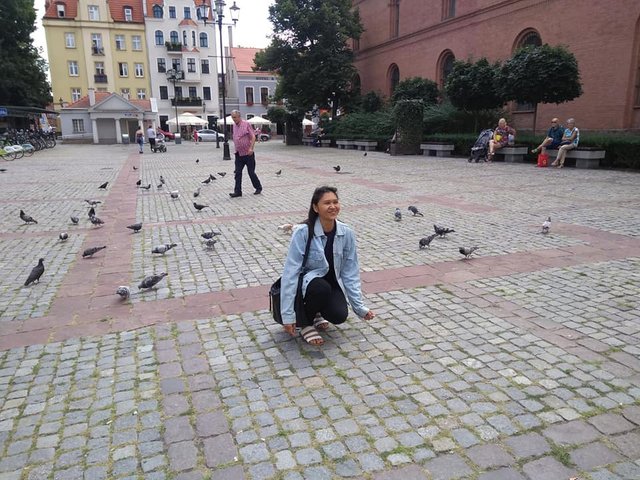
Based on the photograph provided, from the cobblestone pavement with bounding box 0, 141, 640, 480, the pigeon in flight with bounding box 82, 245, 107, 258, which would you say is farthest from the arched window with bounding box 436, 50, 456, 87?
the pigeon in flight with bounding box 82, 245, 107, 258

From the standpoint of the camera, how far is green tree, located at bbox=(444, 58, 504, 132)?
21.9 m

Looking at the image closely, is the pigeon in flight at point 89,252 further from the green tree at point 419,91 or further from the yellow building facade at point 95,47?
the yellow building facade at point 95,47

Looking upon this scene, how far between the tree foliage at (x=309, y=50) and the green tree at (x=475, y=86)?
47.2ft

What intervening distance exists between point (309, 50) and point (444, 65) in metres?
9.79

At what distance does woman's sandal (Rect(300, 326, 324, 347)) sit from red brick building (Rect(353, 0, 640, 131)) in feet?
76.3

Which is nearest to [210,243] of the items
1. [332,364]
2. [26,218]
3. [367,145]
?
[332,364]

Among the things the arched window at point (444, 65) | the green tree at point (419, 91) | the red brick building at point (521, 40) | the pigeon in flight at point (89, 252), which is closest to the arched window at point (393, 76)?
the red brick building at point (521, 40)

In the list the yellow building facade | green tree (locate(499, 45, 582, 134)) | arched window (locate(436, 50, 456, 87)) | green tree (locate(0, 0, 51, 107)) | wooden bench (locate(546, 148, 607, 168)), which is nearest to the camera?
wooden bench (locate(546, 148, 607, 168))

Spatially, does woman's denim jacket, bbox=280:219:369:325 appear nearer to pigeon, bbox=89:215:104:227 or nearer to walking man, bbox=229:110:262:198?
pigeon, bbox=89:215:104:227

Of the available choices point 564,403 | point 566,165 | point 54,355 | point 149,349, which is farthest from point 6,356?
point 566,165

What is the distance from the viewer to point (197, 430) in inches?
114

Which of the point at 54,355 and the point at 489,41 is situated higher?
the point at 489,41

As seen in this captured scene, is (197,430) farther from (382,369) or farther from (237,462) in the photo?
(382,369)

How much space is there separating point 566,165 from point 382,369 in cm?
1698
